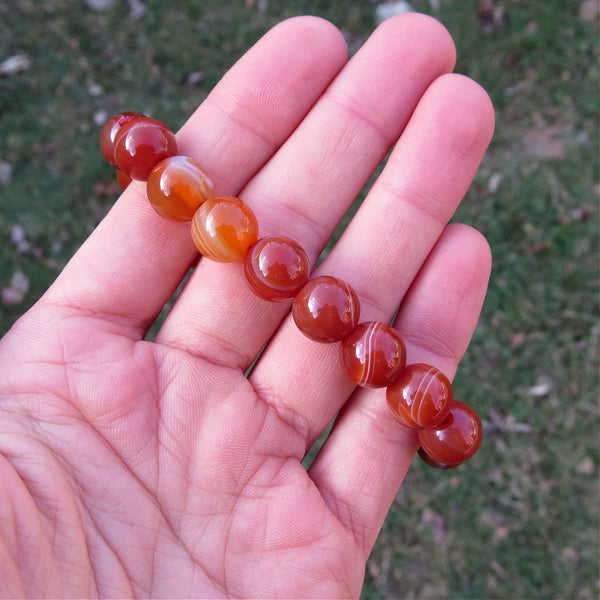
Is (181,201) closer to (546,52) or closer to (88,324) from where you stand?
(88,324)

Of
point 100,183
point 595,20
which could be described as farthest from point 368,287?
point 595,20

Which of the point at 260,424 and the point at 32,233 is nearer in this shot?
the point at 260,424

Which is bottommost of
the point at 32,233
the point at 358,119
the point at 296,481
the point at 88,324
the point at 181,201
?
the point at 32,233

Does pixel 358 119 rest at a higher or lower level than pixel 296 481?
higher

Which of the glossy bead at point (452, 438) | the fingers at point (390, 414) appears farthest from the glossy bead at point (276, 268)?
the glossy bead at point (452, 438)

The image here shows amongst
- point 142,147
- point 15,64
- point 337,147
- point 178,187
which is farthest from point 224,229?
point 15,64

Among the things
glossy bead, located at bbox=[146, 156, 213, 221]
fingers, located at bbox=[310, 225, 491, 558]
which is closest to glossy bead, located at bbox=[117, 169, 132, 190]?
glossy bead, located at bbox=[146, 156, 213, 221]

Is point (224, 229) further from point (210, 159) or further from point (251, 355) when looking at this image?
point (251, 355)
